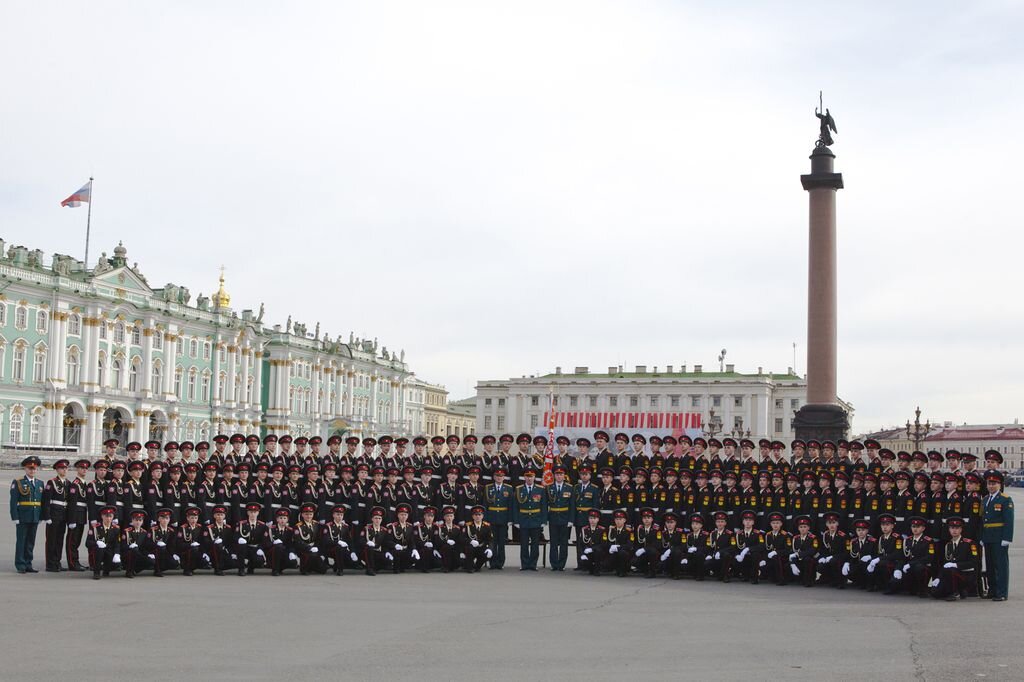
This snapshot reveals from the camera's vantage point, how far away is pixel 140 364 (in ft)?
209

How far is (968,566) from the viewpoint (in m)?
11.9

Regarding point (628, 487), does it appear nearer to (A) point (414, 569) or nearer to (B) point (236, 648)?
(A) point (414, 569)

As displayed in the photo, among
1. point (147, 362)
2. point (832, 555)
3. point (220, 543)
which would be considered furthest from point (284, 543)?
point (147, 362)

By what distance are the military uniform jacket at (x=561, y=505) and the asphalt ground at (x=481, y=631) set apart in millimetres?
1610

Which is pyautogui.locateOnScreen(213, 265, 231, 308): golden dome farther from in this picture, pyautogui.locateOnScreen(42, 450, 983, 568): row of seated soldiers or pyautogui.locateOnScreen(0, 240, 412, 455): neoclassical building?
pyautogui.locateOnScreen(42, 450, 983, 568): row of seated soldiers

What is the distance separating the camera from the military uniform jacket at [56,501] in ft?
44.2

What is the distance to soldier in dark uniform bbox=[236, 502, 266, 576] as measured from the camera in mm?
13367

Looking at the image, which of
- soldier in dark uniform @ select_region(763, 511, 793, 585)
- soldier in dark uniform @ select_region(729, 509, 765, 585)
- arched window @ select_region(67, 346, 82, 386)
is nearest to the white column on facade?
arched window @ select_region(67, 346, 82, 386)

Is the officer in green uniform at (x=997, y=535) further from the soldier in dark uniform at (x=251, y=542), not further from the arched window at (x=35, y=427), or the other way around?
the arched window at (x=35, y=427)

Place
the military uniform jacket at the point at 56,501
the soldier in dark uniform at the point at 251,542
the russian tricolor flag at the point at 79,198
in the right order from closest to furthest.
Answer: the soldier in dark uniform at the point at 251,542
the military uniform jacket at the point at 56,501
the russian tricolor flag at the point at 79,198

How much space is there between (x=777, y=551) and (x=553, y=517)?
9.74 feet

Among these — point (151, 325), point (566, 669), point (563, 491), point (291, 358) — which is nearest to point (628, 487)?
point (563, 491)

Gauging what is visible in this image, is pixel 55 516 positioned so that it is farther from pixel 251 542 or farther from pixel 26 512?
pixel 251 542

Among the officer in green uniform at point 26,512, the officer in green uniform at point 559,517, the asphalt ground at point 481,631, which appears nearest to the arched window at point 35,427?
the officer in green uniform at point 26,512
